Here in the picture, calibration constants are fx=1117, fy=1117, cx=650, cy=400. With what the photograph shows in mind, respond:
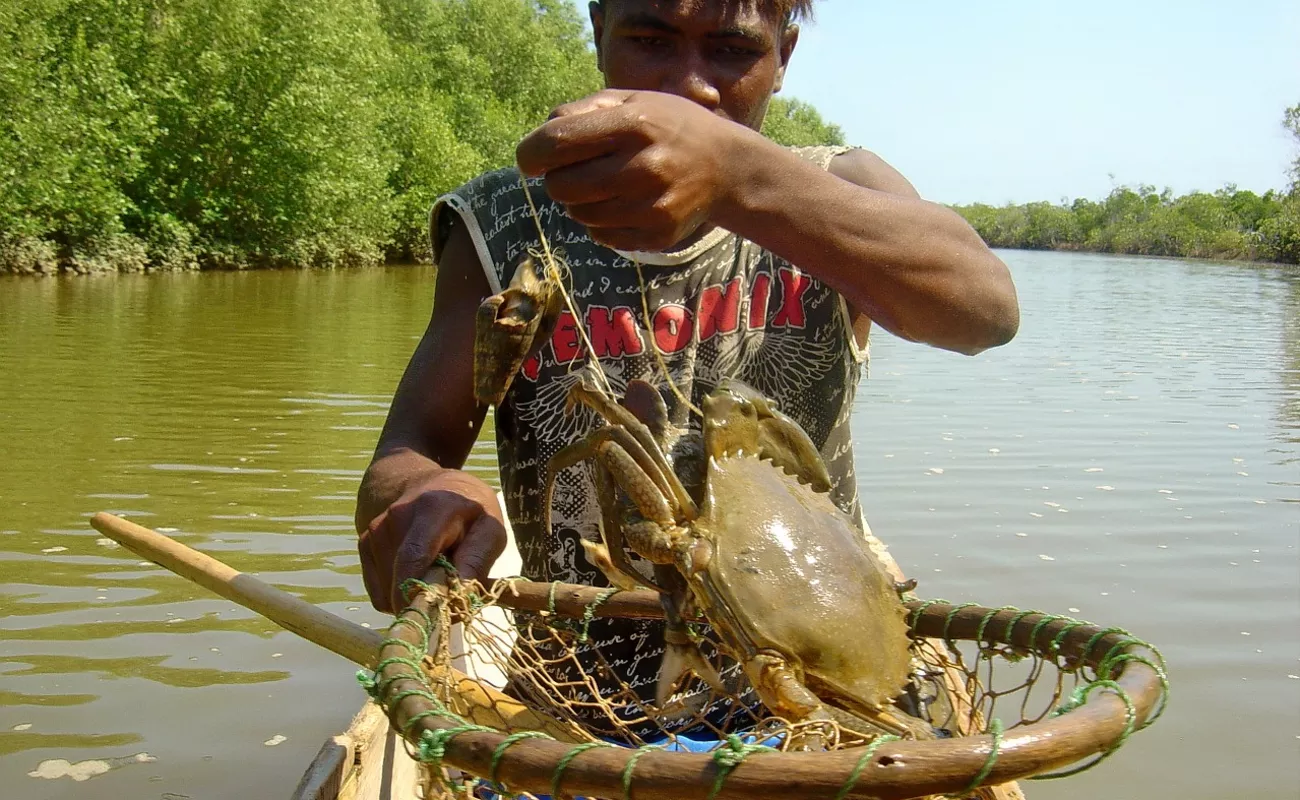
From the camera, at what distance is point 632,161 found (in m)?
1.38

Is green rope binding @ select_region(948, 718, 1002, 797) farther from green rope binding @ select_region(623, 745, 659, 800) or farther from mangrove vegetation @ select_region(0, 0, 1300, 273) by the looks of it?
mangrove vegetation @ select_region(0, 0, 1300, 273)

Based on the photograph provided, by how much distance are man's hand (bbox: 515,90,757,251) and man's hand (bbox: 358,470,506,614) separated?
2.14ft

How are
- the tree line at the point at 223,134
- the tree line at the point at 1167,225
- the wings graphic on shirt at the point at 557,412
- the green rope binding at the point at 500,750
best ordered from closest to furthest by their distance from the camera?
the green rope binding at the point at 500,750 → the wings graphic on shirt at the point at 557,412 → the tree line at the point at 223,134 → the tree line at the point at 1167,225

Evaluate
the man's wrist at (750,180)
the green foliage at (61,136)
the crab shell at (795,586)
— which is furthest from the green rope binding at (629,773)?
the green foliage at (61,136)

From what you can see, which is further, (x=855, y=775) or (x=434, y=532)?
(x=434, y=532)

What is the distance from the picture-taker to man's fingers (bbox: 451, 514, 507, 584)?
192 centimetres

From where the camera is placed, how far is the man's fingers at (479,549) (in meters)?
1.92

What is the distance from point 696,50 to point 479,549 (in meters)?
1.03

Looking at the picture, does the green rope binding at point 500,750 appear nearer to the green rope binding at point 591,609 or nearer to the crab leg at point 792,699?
the crab leg at point 792,699

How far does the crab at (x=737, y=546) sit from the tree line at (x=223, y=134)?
54.7 ft

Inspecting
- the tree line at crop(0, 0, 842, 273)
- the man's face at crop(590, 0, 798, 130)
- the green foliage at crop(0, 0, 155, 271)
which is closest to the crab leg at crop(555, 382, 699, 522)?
the man's face at crop(590, 0, 798, 130)

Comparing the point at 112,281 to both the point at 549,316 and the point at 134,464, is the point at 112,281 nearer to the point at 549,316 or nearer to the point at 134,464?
the point at 134,464

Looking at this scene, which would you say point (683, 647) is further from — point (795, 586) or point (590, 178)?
point (590, 178)

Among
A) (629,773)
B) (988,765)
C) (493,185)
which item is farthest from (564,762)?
(493,185)
